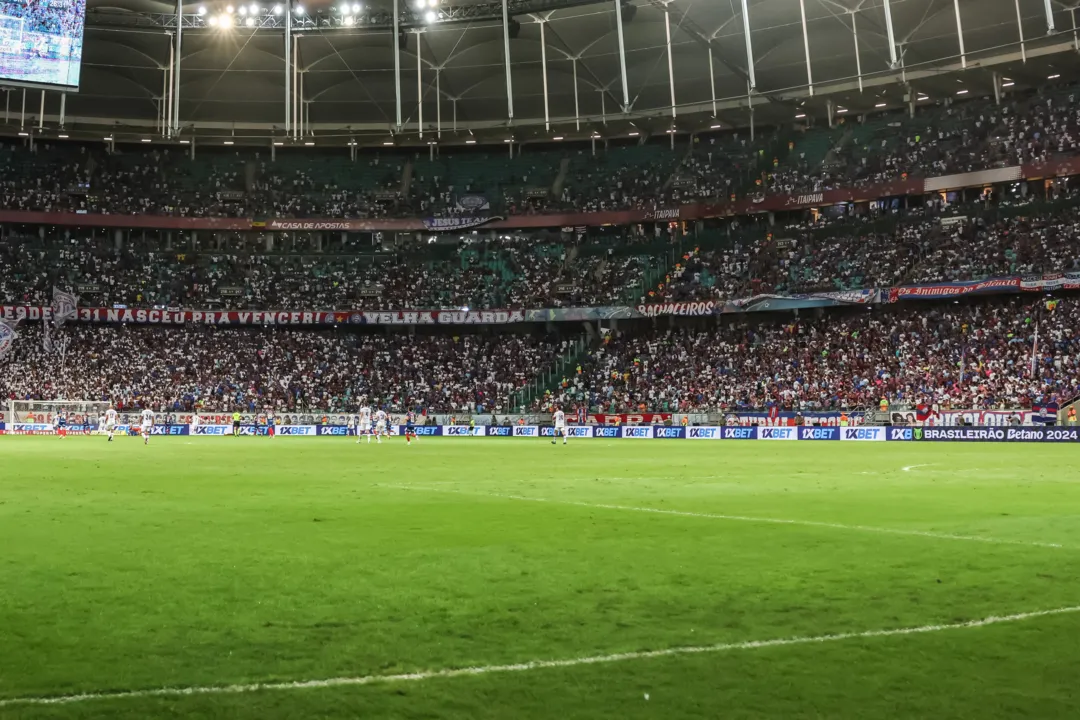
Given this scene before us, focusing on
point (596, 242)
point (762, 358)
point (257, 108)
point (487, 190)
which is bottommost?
point (762, 358)

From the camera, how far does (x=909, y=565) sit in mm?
10359

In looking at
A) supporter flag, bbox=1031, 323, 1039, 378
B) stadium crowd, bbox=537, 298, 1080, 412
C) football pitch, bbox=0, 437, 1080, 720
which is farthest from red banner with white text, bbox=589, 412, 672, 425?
football pitch, bbox=0, 437, 1080, 720

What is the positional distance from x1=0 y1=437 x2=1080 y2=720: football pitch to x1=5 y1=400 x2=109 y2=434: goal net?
1857 inches

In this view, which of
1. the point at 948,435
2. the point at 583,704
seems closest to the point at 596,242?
the point at 948,435

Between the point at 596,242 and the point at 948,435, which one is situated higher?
the point at 596,242

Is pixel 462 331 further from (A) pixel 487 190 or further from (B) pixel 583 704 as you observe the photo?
(B) pixel 583 704

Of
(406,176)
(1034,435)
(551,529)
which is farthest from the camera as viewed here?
(406,176)

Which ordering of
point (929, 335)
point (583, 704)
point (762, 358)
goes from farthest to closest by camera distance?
point (762, 358) → point (929, 335) → point (583, 704)

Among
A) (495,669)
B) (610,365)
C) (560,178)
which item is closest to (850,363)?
(610,365)

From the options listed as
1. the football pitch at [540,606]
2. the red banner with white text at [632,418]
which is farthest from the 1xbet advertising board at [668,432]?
the football pitch at [540,606]

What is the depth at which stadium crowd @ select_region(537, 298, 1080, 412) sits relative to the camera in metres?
51.2

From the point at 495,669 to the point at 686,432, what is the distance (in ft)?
164

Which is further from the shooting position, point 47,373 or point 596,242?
point 596,242

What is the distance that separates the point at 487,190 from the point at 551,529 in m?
69.0
